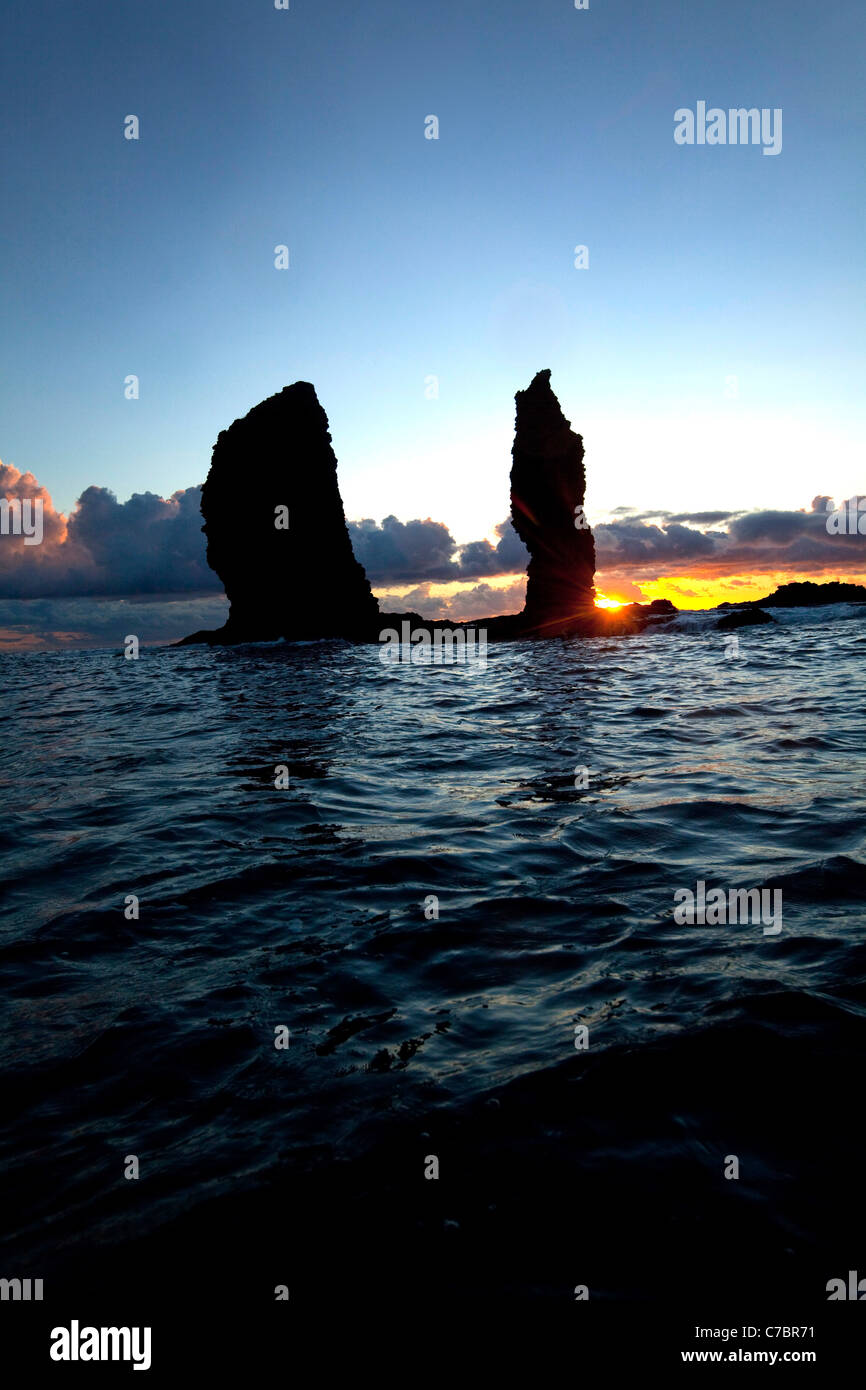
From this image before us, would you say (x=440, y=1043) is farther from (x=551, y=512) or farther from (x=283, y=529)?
(x=283, y=529)

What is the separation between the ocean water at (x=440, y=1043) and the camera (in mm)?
2387

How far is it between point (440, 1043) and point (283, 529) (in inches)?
3071

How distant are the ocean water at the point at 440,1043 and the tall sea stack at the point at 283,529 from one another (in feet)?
232

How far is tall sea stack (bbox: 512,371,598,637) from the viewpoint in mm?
68812

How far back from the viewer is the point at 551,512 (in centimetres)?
6925

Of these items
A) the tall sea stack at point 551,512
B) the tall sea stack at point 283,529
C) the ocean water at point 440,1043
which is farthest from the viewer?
the tall sea stack at point 283,529

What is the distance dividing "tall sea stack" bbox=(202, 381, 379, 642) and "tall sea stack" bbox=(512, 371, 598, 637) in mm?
20820
